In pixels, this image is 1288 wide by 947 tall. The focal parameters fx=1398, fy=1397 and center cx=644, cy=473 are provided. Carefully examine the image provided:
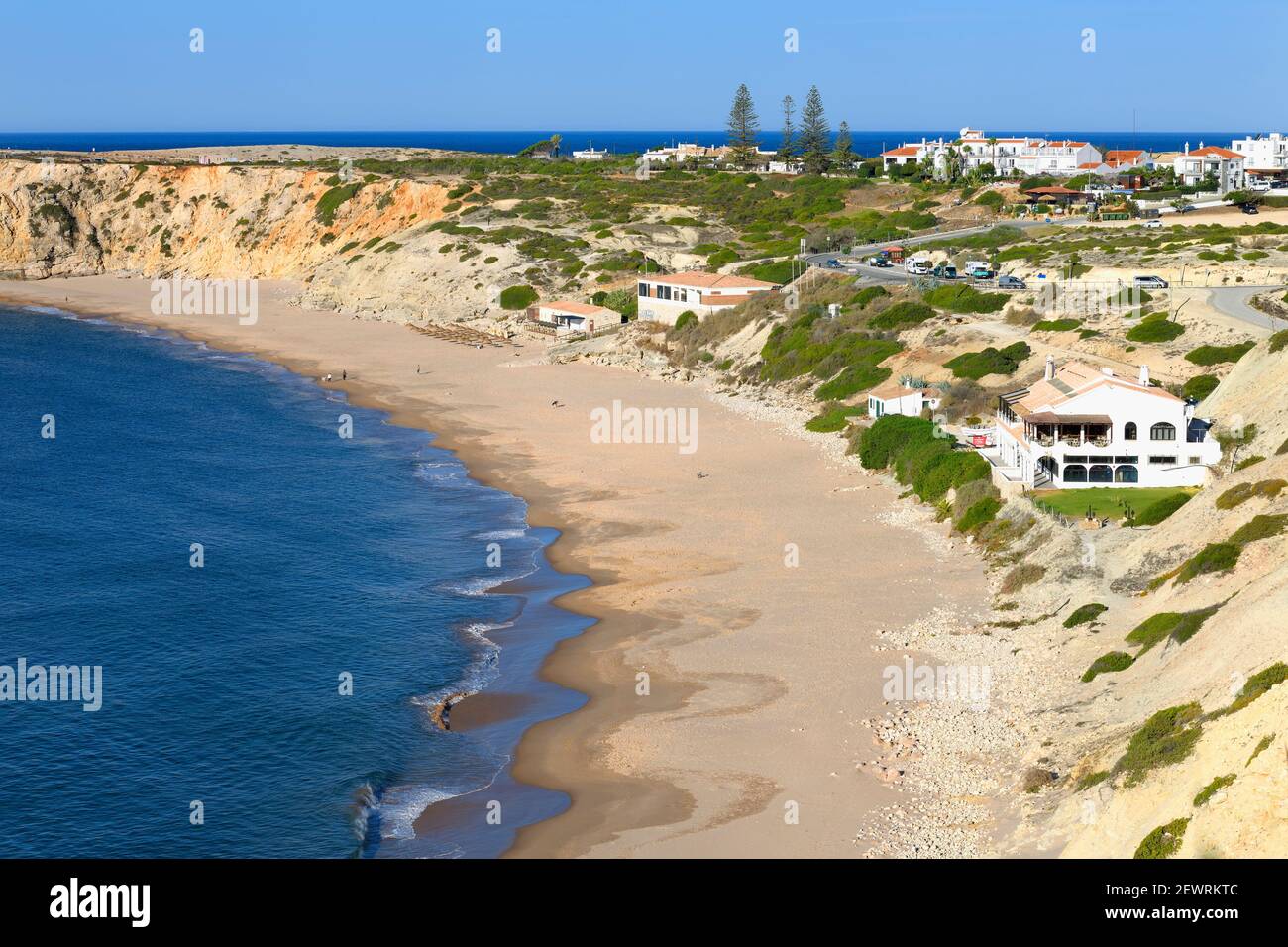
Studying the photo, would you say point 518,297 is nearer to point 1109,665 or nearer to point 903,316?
point 903,316

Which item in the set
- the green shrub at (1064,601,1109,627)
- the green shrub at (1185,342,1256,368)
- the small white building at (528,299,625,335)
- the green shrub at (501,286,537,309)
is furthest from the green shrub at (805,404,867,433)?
the green shrub at (501,286,537,309)

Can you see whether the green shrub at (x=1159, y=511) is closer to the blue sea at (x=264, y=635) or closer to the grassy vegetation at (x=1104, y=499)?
the grassy vegetation at (x=1104, y=499)

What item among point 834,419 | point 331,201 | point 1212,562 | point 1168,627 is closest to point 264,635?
point 1168,627

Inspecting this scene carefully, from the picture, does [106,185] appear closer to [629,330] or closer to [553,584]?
[629,330]
